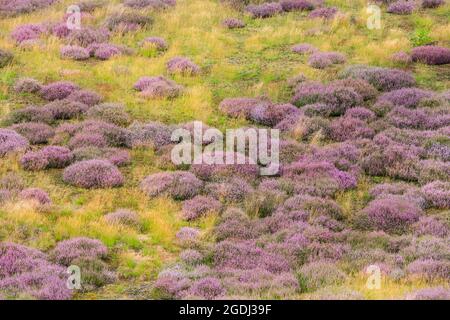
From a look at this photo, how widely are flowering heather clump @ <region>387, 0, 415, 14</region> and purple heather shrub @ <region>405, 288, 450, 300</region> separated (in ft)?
71.3

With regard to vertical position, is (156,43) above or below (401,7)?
below

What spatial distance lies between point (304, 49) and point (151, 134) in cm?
926

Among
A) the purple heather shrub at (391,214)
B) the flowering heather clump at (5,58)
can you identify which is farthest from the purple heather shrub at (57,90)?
the purple heather shrub at (391,214)

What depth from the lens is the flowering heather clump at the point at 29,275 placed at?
11258 millimetres

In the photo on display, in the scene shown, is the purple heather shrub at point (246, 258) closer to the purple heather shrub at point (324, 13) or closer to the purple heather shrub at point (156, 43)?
the purple heather shrub at point (156, 43)

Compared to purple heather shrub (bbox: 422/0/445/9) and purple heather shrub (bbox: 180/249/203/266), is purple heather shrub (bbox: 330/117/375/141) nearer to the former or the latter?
purple heather shrub (bbox: 180/249/203/266)

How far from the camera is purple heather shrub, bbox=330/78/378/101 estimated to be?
21938mm

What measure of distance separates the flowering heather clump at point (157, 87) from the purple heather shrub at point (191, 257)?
30.3ft

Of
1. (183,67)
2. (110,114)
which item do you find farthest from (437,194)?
(183,67)

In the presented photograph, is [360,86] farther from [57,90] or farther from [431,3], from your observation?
[431,3]

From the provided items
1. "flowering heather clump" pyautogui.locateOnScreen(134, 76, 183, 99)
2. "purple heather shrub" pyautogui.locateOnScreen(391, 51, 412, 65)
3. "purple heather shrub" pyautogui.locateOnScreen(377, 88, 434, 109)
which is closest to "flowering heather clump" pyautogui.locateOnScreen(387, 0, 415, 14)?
"purple heather shrub" pyautogui.locateOnScreen(391, 51, 412, 65)

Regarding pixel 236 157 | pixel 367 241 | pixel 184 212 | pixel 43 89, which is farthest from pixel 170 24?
pixel 367 241

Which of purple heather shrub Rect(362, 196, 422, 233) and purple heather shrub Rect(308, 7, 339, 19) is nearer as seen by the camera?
purple heather shrub Rect(362, 196, 422, 233)

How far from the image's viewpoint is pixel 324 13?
29594 mm
